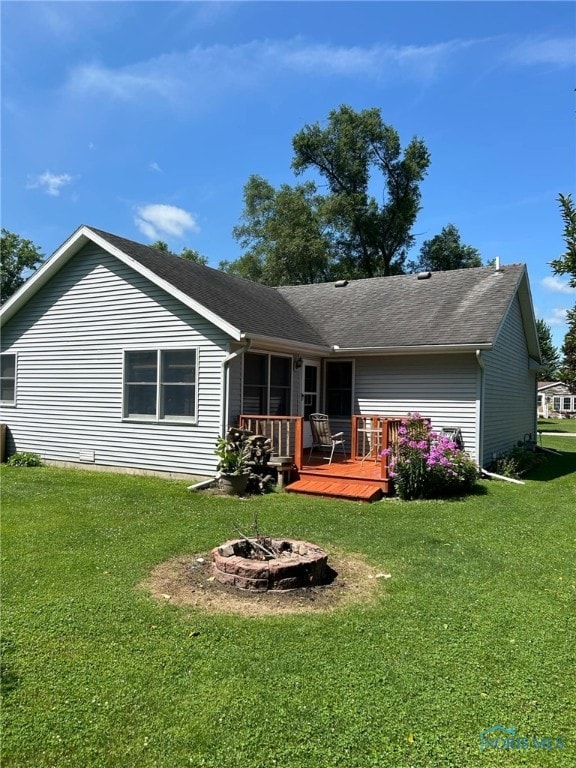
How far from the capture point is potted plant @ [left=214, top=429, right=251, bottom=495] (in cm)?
915

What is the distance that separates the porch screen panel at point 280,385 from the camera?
37.6 ft

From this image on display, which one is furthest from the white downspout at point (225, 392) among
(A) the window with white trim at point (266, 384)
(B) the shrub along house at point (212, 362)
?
(A) the window with white trim at point (266, 384)

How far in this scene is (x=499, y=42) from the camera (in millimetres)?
6637

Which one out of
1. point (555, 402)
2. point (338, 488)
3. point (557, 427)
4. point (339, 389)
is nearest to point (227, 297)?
point (339, 389)

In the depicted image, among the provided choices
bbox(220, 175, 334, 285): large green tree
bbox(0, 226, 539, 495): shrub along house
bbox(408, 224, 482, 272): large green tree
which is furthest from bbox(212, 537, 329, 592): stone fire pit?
bbox(408, 224, 482, 272): large green tree

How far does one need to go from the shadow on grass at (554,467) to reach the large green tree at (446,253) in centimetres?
2082

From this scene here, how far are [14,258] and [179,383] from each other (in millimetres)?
31634

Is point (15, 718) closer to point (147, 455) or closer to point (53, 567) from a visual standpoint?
point (53, 567)

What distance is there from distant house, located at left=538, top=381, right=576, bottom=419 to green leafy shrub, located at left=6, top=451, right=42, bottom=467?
4885cm

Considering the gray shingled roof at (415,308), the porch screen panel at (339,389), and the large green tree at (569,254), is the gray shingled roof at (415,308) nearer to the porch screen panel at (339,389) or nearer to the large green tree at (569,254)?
the porch screen panel at (339,389)

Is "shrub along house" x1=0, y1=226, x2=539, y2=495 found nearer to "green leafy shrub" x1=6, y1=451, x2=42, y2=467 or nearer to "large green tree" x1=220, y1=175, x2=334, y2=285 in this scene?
"green leafy shrub" x1=6, y1=451, x2=42, y2=467

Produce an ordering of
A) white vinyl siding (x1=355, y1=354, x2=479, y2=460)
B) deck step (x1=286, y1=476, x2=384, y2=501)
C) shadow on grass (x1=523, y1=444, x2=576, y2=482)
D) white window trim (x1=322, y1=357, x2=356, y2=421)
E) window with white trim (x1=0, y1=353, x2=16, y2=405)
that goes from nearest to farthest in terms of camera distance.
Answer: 1. deck step (x1=286, y1=476, x2=384, y2=501)
2. white vinyl siding (x1=355, y1=354, x2=479, y2=460)
3. shadow on grass (x1=523, y1=444, x2=576, y2=482)
4. white window trim (x1=322, y1=357, x2=356, y2=421)
5. window with white trim (x1=0, y1=353, x2=16, y2=405)

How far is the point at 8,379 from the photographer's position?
13.6 metres

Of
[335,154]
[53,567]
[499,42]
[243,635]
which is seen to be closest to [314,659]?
[243,635]
